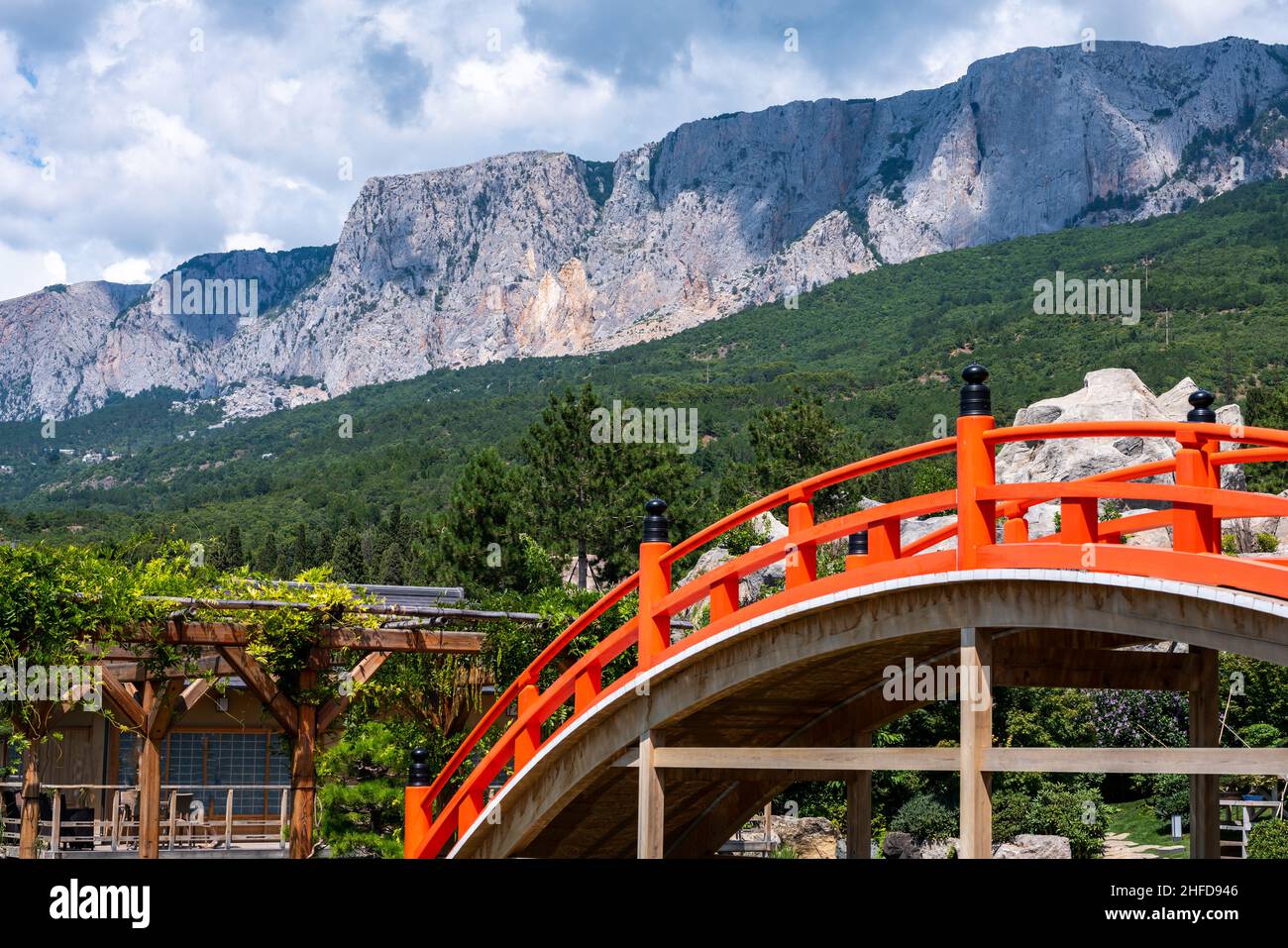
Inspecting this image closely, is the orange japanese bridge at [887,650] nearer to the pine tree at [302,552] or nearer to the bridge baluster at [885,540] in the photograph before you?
the bridge baluster at [885,540]

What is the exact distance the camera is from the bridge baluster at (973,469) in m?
8.09

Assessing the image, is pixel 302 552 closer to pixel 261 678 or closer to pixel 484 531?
pixel 484 531

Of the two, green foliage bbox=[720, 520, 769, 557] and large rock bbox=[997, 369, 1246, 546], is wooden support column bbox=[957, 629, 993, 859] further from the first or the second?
large rock bbox=[997, 369, 1246, 546]

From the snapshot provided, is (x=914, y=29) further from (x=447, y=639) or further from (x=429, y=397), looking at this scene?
(x=447, y=639)

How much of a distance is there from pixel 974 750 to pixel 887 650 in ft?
5.13

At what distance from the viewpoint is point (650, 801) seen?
9.92 meters

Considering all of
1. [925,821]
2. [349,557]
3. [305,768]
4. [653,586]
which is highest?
[349,557]

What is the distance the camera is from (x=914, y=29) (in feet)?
336

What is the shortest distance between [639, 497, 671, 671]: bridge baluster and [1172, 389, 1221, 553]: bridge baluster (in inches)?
135

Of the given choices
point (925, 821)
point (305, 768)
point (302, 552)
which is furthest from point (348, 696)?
point (302, 552)

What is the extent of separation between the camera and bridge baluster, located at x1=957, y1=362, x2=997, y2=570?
8094 mm

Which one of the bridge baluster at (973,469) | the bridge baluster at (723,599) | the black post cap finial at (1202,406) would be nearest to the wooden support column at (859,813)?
the bridge baluster at (723,599)

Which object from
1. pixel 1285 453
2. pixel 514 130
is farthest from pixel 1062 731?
pixel 514 130

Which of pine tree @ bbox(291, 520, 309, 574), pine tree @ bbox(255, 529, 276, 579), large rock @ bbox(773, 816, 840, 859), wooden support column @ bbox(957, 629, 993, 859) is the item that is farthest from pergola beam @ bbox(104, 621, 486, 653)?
pine tree @ bbox(291, 520, 309, 574)
